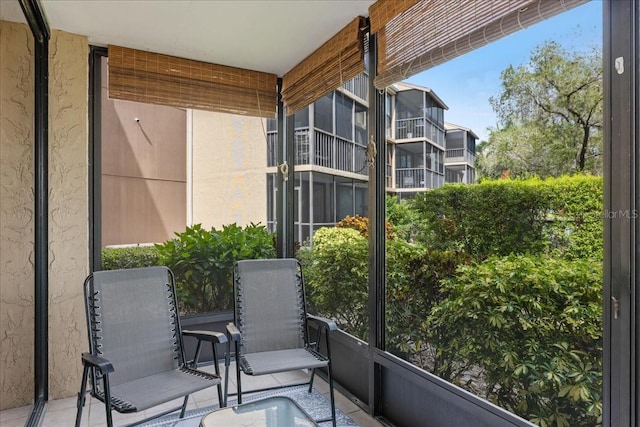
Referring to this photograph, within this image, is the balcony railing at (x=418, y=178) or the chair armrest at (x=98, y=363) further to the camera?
the balcony railing at (x=418, y=178)

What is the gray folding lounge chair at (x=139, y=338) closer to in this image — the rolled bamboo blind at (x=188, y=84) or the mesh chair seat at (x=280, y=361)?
the mesh chair seat at (x=280, y=361)

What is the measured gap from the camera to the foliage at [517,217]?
1.47 metres

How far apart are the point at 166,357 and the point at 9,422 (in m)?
1.18

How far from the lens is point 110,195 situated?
327cm

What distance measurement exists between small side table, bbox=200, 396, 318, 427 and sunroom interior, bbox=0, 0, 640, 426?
2.44 ft

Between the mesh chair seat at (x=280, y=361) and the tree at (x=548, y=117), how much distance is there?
1.54m

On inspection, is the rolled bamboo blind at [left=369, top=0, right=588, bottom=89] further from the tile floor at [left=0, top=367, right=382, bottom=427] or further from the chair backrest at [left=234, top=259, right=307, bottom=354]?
the tile floor at [left=0, top=367, right=382, bottom=427]

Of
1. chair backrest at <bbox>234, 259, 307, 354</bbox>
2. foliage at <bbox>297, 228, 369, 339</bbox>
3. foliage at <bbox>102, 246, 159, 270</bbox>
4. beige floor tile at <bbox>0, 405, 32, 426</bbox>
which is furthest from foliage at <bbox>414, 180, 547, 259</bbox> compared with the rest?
beige floor tile at <bbox>0, 405, 32, 426</bbox>

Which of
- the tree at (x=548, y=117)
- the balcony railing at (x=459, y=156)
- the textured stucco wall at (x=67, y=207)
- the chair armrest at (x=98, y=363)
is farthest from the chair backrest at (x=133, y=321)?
the tree at (x=548, y=117)

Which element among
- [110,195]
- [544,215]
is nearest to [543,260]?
[544,215]

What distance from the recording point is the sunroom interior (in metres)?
2.38

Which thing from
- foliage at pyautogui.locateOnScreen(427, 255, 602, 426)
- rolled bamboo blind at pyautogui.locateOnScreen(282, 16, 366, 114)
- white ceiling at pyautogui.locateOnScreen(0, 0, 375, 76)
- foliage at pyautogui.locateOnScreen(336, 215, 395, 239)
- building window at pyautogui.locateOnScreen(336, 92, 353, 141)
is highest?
white ceiling at pyautogui.locateOnScreen(0, 0, 375, 76)

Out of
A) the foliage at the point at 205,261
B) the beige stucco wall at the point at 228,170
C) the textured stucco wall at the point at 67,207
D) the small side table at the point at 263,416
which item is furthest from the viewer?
the beige stucco wall at the point at 228,170

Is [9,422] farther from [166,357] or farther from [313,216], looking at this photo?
[313,216]
